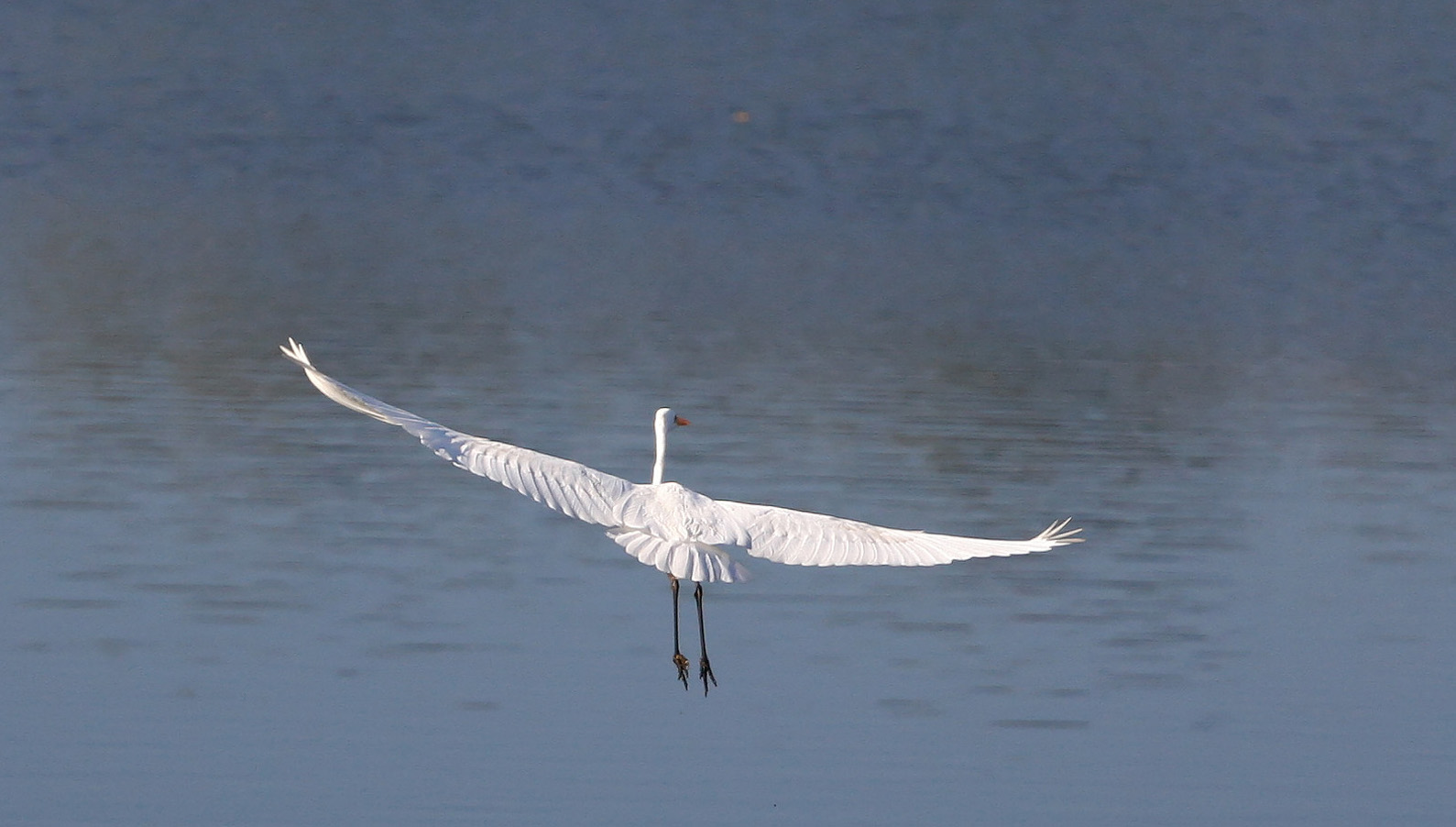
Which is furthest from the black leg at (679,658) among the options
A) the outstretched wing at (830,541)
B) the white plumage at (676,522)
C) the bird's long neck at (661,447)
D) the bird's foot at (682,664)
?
the outstretched wing at (830,541)

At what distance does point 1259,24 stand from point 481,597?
2657 cm

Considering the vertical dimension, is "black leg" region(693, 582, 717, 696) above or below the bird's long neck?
below

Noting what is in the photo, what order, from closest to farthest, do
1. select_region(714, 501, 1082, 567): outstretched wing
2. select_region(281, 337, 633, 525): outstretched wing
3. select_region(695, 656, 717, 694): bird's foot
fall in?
select_region(714, 501, 1082, 567): outstretched wing, select_region(281, 337, 633, 525): outstretched wing, select_region(695, 656, 717, 694): bird's foot

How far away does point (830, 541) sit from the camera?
8320mm

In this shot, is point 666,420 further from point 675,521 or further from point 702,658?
point 675,521

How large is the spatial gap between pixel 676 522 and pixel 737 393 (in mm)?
7990

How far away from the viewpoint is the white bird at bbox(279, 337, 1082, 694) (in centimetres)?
819

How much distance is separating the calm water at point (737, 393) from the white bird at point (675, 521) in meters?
1.23

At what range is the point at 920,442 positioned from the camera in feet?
50.1

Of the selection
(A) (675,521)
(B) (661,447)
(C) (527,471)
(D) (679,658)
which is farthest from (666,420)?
(A) (675,521)

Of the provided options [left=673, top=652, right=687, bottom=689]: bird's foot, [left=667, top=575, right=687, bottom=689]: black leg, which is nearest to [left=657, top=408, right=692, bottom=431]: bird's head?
[left=667, top=575, right=687, bottom=689]: black leg

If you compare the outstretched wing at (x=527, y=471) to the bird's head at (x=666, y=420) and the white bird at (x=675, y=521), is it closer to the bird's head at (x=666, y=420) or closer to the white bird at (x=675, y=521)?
the white bird at (x=675, y=521)

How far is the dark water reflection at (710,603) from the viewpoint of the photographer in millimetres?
9516

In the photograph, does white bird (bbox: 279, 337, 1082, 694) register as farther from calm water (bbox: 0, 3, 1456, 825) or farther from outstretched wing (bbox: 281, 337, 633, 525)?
calm water (bbox: 0, 3, 1456, 825)
